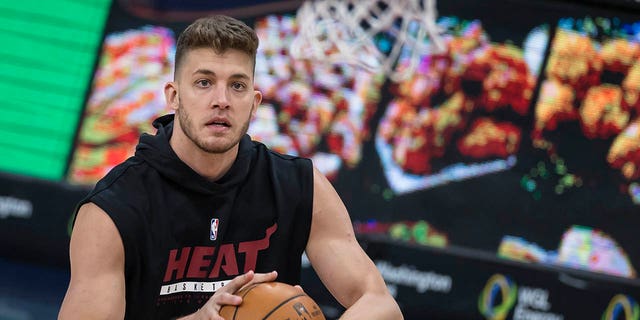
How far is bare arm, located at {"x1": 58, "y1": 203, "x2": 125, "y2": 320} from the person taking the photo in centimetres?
332

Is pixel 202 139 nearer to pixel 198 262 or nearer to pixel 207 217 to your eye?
pixel 207 217

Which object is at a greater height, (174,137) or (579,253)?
(174,137)

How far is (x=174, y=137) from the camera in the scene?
3625 millimetres

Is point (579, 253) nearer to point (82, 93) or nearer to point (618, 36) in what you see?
point (618, 36)

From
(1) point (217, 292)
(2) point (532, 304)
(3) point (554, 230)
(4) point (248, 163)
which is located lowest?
(2) point (532, 304)

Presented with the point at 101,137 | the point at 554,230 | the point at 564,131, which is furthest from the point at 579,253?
the point at 101,137

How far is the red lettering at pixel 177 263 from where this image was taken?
3.56m

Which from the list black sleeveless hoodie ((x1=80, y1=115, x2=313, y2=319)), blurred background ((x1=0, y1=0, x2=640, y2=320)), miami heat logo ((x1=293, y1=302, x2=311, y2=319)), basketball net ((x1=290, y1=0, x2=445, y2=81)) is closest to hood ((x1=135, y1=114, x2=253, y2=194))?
black sleeveless hoodie ((x1=80, y1=115, x2=313, y2=319))

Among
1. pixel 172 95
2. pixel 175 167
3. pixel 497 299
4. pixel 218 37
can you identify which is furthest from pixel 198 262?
pixel 497 299

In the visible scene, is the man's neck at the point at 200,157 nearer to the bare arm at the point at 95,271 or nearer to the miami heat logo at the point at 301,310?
the bare arm at the point at 95,271

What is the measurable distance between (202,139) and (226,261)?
17.0 inches

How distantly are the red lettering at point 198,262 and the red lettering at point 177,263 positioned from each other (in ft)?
0.06

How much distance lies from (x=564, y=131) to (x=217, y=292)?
416 centimetres

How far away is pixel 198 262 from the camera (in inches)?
143
